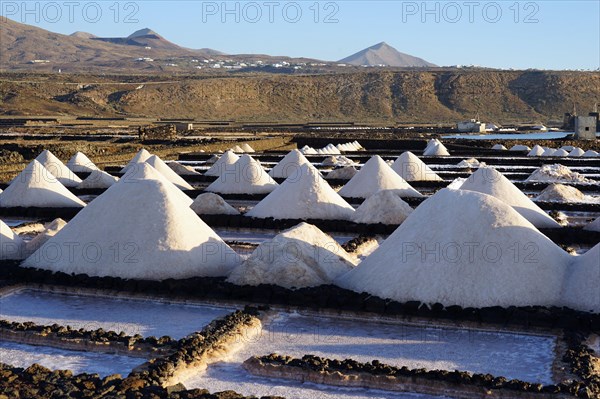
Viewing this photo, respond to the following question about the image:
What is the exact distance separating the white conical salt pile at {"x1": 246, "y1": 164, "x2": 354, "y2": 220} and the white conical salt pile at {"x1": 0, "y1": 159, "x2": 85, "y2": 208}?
3.87m

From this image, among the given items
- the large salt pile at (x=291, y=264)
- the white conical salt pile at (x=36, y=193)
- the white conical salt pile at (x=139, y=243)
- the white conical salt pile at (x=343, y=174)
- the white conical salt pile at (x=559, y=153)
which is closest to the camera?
the large salt pile at (x=291, y=264)

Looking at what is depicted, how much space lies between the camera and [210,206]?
48.0ft

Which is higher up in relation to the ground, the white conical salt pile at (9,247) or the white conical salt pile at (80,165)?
the white conical salt pile at (80,165)

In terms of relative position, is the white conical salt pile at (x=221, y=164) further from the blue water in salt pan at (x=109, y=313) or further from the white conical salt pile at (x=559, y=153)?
the blue water in salt pan at (x=109, y=313)

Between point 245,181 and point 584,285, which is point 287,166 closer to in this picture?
point 245,181

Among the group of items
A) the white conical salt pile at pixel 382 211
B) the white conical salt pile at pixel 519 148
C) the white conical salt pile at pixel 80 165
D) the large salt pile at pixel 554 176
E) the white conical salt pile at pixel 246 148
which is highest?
the white conical salt pile at pixel 519 148

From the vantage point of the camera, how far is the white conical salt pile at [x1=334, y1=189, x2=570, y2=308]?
8.12 m

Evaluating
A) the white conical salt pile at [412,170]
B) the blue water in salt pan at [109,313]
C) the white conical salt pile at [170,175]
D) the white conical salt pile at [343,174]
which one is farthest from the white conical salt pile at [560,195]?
the blue water in salt pan at [109,313]

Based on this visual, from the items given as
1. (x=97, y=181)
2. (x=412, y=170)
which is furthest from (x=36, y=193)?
(x=412, y=170)

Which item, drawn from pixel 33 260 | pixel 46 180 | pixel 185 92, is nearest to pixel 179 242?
pixel 33 260

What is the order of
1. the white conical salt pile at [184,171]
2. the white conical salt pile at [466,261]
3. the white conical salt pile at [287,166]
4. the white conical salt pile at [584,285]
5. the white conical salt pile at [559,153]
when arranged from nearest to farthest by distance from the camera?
1. the white conical salt pile at [584,285]
2. the white conical salt pile at [466,261]
3. the white conical salt pile at [287,166]
4. the white conical salt pile at [184,171]
5. the white conical salt pile at [559,153]

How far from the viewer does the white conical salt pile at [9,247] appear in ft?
35.1

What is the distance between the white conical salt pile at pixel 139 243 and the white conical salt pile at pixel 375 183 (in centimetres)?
757

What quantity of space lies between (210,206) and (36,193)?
3.79 metres
